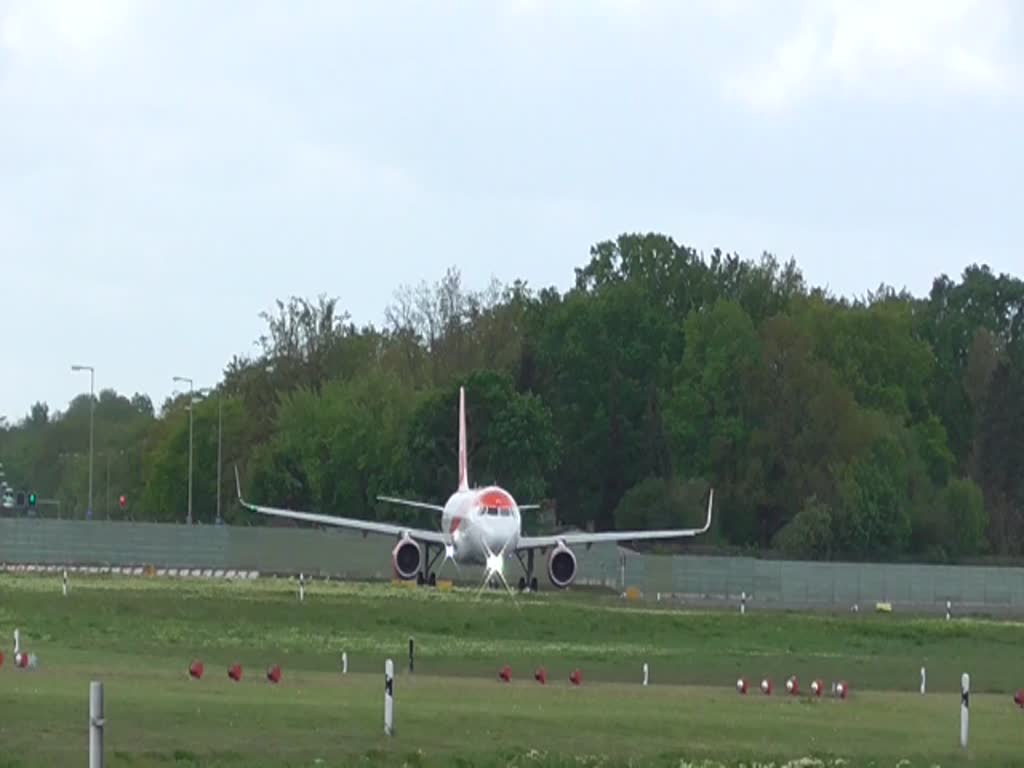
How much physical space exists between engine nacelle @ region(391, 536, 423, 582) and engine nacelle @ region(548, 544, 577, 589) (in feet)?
16.3

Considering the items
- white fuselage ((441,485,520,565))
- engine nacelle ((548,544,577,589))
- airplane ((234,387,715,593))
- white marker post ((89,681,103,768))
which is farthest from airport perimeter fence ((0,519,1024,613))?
white marker post ((89,681,103,768))

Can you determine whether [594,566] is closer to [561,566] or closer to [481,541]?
[561,566]

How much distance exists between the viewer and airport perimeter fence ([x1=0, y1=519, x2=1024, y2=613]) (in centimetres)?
9169

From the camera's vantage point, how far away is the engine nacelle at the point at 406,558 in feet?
276

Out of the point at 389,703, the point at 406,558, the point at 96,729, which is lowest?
the point at 389,703

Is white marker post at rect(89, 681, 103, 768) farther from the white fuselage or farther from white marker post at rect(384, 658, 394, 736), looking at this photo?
the white fuselage

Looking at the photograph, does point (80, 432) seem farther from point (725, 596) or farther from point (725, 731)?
point (725, 731)

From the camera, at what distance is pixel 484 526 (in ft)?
263

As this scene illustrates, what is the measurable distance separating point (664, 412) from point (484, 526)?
2297 inches

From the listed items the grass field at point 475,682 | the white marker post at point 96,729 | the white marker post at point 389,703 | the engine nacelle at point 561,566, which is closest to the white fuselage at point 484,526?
the engine nacelle at point 561,566

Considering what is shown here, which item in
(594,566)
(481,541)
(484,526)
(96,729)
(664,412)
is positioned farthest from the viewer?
(664,412)

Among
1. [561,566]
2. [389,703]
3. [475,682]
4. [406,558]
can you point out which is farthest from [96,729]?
[561,566]

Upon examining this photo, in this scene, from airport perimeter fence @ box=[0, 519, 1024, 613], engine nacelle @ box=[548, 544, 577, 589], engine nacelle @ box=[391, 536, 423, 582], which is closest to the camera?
engine nacelle @ box=[391, 536, 423, 582]

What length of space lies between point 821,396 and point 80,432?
74340 millimetres
